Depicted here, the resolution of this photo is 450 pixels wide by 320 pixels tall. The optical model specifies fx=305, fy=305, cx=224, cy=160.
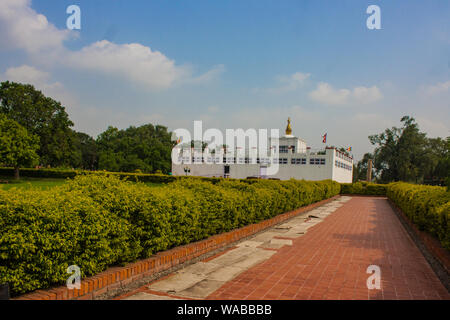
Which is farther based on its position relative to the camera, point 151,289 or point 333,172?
point 333,172

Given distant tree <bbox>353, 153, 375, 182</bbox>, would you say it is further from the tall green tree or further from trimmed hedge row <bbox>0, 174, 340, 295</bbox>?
A: trimmed hedge row <bbox>0, 174, 340, 295</bbox>

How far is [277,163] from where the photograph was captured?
137 ft

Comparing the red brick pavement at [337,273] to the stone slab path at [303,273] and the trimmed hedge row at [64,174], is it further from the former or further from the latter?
the trimmed hedge row at [64,174]

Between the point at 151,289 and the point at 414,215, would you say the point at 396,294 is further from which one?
the point at 414,215

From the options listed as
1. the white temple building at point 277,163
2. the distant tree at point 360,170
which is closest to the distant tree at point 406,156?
the distant tree at point 360,170

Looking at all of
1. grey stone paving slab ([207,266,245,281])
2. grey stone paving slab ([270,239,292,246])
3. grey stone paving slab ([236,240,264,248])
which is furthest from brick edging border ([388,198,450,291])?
grey stone paving slab ([236,240,264,248])

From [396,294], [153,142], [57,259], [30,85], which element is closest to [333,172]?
[396,294]

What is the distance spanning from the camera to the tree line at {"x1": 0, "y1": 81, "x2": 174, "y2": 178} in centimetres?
3073

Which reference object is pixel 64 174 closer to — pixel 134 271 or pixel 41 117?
pixel 41 117

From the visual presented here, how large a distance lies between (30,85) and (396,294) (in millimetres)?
49237

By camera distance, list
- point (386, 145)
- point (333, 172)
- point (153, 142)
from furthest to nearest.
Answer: point (153, 142)
point (386, 145)
point (333, 172)

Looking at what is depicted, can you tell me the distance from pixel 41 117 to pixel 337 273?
4535 cm

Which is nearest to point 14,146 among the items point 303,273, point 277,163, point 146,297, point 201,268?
point 277,163

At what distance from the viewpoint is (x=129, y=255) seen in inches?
168
